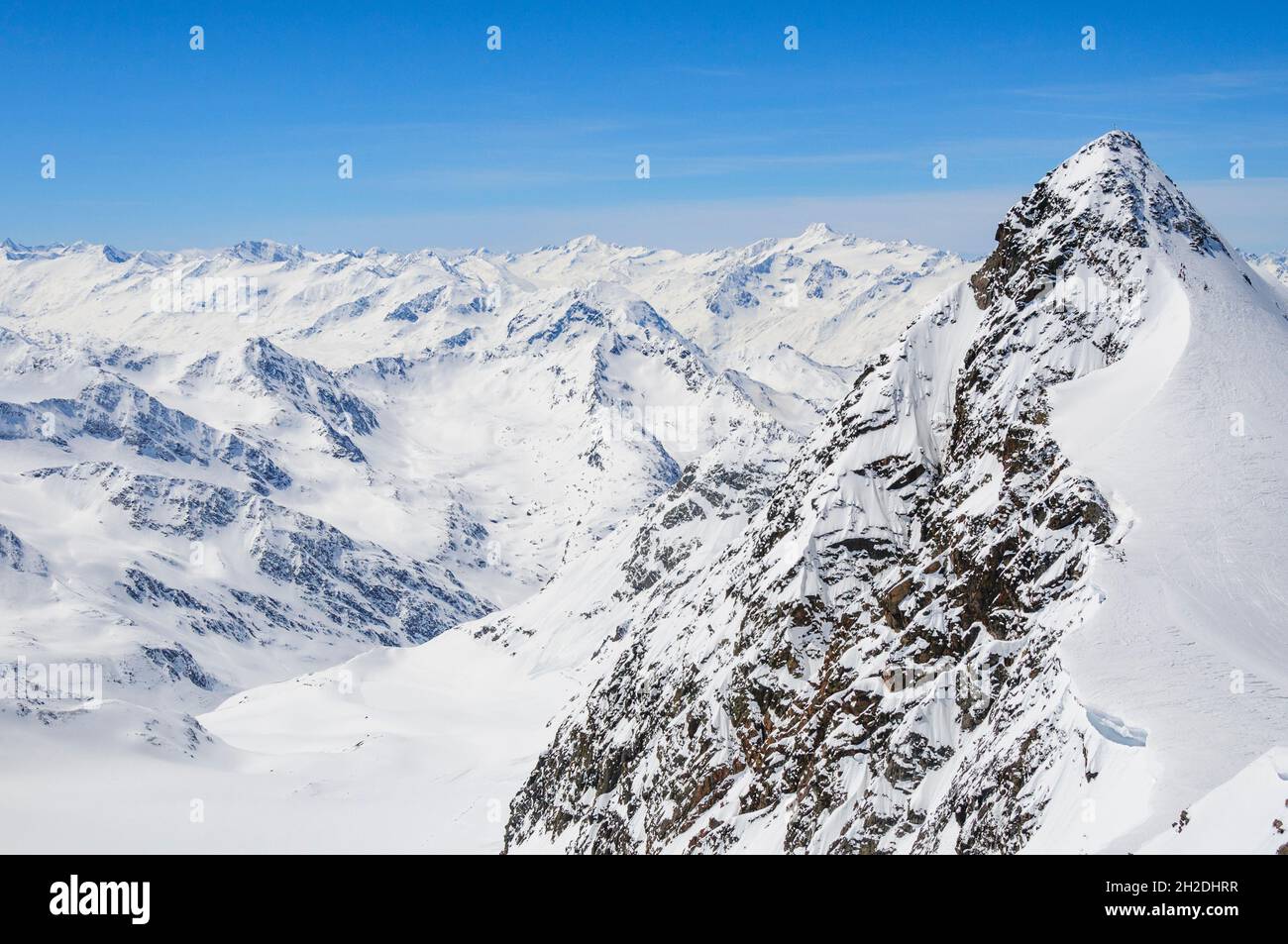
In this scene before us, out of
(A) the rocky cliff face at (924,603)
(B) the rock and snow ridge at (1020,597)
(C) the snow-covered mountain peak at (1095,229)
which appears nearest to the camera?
(B) the rock and snow ridge at (1020,597)

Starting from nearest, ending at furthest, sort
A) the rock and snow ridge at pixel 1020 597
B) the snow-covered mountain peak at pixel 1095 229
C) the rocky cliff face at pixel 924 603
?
the rock and snow ridge at pixel 1020 597, the rocky cliff face at pixel 924 603, the snow-covered mountain peak at pixel 1095 229

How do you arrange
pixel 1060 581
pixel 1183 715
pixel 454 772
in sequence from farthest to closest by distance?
pixel 454 772
pixel 1060 581
pixel 1183 715

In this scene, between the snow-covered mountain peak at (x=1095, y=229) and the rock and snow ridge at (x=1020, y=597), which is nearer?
the rock and snow ridge at (x=1020, y=597)

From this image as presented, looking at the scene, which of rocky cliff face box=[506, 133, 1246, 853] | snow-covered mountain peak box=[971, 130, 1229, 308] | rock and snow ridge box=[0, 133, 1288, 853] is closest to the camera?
rock and snow ridge box=[0, 133, 1288, 853]

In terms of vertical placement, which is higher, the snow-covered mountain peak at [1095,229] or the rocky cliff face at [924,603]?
the snow-covered mountain peak at [1095,229]

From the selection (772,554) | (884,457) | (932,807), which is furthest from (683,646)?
(932,807)

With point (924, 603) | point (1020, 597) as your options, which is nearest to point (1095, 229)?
point (924, 603)
